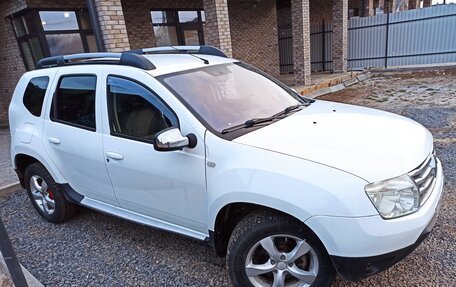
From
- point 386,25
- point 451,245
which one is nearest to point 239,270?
point 451,245

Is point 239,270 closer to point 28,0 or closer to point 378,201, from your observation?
point 378,201

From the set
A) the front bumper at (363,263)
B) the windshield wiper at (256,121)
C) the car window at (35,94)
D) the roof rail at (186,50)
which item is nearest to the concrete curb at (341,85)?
the roof rail at (186,50)

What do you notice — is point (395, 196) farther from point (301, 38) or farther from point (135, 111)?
point (301, 38)

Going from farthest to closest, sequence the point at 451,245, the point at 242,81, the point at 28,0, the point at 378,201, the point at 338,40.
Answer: the point at 338,40 < the point at 28,0 < the point at 242,81 < the point at 451,245 < the point at 378,201

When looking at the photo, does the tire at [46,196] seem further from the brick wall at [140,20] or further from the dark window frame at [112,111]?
the brick wall at [140,20]

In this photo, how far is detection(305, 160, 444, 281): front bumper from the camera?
5.94 ft

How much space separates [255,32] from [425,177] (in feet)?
43.3

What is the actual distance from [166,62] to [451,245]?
9.54ft

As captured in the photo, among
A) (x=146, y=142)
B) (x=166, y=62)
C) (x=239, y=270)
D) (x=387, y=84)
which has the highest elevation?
(x=166, y=62)

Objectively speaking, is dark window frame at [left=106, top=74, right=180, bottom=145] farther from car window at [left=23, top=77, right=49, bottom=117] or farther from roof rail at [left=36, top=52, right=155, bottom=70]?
car window at [left=23, top=77, right=49, bottom=117]

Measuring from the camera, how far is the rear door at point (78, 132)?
113 inches

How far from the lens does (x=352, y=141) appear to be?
2.13 m

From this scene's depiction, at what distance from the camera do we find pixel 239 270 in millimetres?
2238

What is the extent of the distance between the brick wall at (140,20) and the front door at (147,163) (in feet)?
26.3
